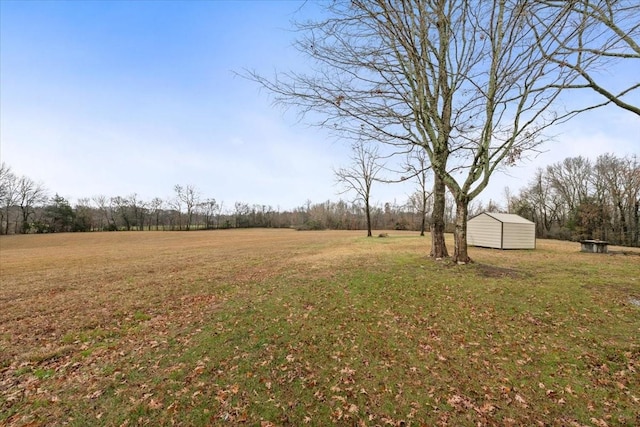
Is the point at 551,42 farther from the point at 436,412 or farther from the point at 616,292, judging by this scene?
the point at 436,412

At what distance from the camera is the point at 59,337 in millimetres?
5195

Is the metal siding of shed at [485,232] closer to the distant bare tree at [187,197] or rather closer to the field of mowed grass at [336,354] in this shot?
the field of mowed grass at [336,354]

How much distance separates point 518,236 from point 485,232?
5.82 feet

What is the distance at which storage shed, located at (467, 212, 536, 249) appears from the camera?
16.7 m

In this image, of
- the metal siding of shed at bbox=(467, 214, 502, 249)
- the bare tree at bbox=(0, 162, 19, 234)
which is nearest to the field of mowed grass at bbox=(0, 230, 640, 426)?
the metal siding of shed at bbox=(467, 214, 502, 249)

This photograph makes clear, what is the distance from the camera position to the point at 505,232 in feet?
54.7

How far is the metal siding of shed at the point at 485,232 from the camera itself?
17.0 metres

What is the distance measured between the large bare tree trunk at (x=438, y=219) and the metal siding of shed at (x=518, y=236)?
30.3 ft

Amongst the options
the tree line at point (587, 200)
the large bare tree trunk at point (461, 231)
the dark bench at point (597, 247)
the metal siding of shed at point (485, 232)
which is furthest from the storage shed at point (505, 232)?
the tree line at point (587, 200)

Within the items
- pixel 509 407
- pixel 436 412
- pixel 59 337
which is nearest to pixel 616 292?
pixel 509 407

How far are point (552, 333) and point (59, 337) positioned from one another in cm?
912

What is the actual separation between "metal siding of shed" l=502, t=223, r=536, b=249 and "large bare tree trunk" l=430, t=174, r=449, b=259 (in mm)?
9243

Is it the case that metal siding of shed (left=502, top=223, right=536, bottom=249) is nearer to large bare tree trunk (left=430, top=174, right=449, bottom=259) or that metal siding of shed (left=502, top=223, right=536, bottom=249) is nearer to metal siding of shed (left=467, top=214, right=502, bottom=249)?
metal siding of shed (left=467, top=214, right=502, bottom=249)

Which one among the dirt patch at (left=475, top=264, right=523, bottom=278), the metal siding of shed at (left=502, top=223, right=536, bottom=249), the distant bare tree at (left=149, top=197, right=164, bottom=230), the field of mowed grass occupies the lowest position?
the field of mowed grass
